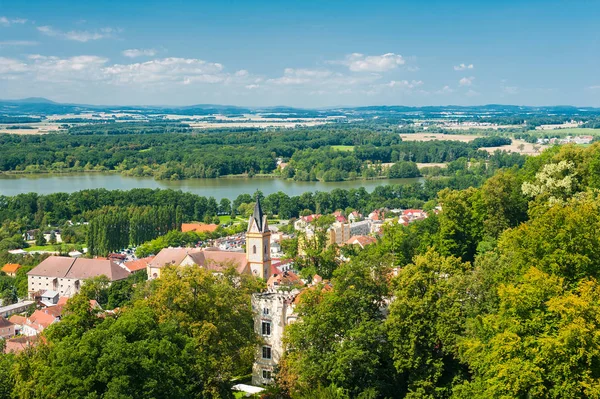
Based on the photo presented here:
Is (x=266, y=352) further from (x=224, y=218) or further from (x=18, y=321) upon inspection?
(x=224, y=218)

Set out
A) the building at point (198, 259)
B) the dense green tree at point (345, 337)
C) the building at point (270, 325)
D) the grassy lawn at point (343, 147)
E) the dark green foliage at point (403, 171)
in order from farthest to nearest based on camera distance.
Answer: the grassy lawn at point (343, 147) < the dark green foliage at point (403, 171) < the building at point (198, 259) < the building at point (270, 325) < the dense green tree at point (345, 337)

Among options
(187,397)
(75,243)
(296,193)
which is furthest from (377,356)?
(296,193)

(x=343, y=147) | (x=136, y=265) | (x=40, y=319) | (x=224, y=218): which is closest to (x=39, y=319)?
(x=40, y=319)

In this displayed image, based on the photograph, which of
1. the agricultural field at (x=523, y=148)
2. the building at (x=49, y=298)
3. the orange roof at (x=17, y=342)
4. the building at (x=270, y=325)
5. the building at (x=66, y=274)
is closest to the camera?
the building at (x=270, y=325)

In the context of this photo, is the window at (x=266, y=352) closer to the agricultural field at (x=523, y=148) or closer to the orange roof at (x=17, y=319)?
the orange roof at (x=17, y=319)

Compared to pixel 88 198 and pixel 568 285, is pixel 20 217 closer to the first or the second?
pixel 88 198

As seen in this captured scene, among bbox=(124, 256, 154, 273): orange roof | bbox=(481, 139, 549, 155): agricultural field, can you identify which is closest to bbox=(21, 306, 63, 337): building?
bbox=(124, 256, 154, 273): orange roof

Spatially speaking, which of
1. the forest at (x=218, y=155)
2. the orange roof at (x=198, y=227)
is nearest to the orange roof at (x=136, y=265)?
the orange roof at (x=198, y=227)
